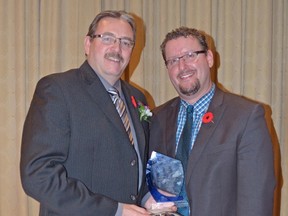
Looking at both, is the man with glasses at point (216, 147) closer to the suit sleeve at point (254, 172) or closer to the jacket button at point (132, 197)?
the suit sleeve at point (254, 172)

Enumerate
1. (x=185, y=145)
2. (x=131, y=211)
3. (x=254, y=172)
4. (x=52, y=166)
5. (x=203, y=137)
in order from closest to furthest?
1. (x=52, y=166)
2. (x=131, y=211)
3. (x=254, y=172)
4. (x=203, y=137)
5. (x=185, y=145)

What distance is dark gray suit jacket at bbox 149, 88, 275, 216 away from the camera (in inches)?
82.7

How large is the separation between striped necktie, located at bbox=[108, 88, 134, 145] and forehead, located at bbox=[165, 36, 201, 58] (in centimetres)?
42

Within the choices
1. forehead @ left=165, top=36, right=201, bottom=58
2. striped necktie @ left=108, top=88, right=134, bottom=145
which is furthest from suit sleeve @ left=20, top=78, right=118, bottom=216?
forehead @ left=165, top=36, right=201, bottom=58

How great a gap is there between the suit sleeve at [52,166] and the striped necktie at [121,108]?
322mm

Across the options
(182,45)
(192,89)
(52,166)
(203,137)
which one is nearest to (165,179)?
(203,137)

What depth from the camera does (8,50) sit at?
365 centimetres

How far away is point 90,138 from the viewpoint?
1992mm

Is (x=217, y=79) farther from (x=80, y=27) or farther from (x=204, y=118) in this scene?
(x=204, y=118)

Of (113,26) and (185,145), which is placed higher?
(113,26)

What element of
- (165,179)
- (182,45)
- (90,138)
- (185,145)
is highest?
(182,45)

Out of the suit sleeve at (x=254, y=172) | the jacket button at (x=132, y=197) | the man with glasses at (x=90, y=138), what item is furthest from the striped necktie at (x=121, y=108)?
the suit sleeve at (x=254, y=172)

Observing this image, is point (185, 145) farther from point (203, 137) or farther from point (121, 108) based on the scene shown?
point (121, 108)

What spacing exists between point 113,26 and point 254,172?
100cm
